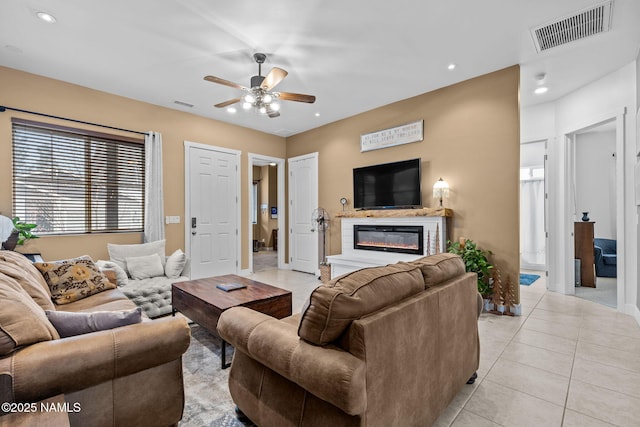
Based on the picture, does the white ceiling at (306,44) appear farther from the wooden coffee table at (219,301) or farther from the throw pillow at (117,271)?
the wooden coffee table at (219,301)

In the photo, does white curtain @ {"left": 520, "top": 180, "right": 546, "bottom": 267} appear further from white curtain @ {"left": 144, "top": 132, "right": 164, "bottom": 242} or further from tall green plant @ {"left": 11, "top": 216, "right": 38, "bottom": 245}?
tall green plant @ {"left": 11, "top": 216, "right": 38, "bottom": 245}

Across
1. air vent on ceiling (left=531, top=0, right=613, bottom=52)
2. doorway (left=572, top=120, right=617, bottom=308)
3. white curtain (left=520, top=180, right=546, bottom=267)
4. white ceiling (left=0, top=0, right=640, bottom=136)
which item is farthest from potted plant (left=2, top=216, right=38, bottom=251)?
white curtain (left=520, top=180, right=546, bottom=267)

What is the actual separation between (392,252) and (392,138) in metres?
1.83

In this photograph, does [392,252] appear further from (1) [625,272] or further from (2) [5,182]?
(2) [5,182]

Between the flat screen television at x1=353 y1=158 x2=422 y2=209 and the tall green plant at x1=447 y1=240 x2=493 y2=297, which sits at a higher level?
the flat screen television at x1=353 y1=158 x2=422 y2=209

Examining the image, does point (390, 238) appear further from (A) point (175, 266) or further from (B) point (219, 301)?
(A) point (175, 266)

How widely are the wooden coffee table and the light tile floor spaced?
3.40ft

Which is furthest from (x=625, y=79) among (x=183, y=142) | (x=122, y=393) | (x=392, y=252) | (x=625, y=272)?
(x=183, y=142)

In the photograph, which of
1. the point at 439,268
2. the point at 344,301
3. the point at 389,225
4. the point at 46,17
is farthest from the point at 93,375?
the point at 389,225

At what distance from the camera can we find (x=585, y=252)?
4770 millimetres

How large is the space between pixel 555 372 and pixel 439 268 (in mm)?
1454

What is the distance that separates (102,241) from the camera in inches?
164

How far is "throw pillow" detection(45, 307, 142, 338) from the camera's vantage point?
142 cm

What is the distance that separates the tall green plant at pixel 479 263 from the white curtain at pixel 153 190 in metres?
4.31
